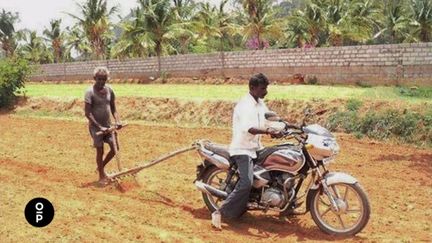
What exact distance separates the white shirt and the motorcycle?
154mm

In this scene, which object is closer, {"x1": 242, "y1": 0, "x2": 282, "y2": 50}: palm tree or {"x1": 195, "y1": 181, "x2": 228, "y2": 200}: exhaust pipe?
{"x1": 195, "y1": 181, "x2": 228, "y2": 200}: exhaust pipe

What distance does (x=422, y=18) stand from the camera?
34.9 metres

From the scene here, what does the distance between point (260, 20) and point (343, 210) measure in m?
27.5

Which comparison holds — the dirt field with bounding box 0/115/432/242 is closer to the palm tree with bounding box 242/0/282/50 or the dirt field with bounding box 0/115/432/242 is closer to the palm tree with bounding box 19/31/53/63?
the palm tree with bounding box 242/0/282/50

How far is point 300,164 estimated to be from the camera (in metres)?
5.92

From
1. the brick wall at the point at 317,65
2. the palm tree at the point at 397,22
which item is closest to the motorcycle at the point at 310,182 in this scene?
the brick wall at the point at 317,65

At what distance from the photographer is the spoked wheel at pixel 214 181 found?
671 centimetres

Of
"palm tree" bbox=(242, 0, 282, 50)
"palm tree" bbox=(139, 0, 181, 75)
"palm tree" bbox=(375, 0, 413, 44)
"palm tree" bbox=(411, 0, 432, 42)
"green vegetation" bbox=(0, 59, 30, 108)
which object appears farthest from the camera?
"palm tree" bbox=(375, 0, 413, 44)

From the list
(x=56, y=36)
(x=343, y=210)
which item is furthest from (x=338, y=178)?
(x=56, y=36)

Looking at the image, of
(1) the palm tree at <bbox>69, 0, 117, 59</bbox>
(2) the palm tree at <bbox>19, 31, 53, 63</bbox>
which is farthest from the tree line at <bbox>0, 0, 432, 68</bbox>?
(2) the palm tree at <bbox>19, 31, 53, 63</bbox>

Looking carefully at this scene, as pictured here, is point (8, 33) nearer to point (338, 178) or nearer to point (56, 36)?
point (56, 36)

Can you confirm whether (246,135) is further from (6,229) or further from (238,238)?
(6,229)

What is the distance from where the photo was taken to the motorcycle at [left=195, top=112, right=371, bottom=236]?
579cm

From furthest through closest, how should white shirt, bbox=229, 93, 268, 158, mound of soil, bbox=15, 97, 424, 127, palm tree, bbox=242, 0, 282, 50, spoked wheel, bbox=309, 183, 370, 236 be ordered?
1. palm tree, bbox=242, 0, 282, 50
2. mound of soil, bbox=15, 97, 424, 127
3. white shirt, bbox=229, 93, 268, 158
4. spoked wheel, bbox=309, 183, 370, 236
